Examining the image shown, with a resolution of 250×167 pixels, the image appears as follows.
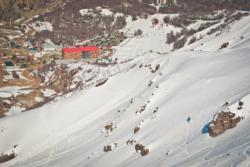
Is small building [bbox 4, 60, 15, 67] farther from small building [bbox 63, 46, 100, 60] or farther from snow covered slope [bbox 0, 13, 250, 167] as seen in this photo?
snow covered slope [bbox 0, 13, 250, 167]

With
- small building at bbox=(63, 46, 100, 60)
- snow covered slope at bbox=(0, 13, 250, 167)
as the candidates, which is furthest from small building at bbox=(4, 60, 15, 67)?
snow covered slope at bbox=(0, 13, 250, 167)

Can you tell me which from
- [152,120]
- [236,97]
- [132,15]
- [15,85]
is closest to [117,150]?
[152,120]

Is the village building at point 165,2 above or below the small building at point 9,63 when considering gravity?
above

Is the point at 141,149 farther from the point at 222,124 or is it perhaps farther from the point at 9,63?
the point at 9,63

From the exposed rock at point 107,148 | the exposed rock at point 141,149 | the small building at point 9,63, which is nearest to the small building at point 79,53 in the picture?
the small building at point 9,63

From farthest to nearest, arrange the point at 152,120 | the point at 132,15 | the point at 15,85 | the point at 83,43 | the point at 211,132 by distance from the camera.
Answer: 1. the point at 132,15
2. the point at 83,43
3. the point at 15,85
4. the point at 152,120
5. the point at 211,132

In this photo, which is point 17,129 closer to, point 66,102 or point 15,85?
point 66,102

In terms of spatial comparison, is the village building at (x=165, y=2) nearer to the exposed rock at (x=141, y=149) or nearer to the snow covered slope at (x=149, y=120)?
the snow covered slope at (x=149, y=120)
